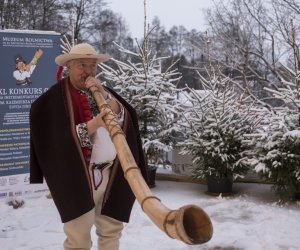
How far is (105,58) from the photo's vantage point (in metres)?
2.76

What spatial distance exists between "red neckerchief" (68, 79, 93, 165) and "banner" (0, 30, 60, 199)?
9.42ft

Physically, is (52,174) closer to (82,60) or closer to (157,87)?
(82,60)

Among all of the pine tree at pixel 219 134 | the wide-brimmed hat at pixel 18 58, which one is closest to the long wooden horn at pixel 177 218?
the wide-brimmed hat at pixel 18 58

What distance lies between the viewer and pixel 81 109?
2.65 meters

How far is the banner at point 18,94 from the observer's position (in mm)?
5223

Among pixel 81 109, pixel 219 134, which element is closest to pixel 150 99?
pixel 219 134

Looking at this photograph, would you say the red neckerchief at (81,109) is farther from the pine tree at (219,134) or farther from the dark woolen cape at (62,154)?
the pine tree at (219,134)

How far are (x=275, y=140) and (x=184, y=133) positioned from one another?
1500mm

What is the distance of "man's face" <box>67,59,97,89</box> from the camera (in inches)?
103

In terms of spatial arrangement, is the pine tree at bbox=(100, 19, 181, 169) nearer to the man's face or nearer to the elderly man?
the elderly man

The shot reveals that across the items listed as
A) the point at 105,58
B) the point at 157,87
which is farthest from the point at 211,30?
the point at 105,58

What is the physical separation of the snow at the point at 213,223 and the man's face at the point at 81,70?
1.99m

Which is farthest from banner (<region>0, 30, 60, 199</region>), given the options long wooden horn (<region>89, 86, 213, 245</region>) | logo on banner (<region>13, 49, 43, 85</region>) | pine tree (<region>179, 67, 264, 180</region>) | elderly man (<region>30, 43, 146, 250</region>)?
long wooden horn (<region>89, 86, 213, 245</region>)

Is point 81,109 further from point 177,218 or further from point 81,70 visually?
point 177,218
